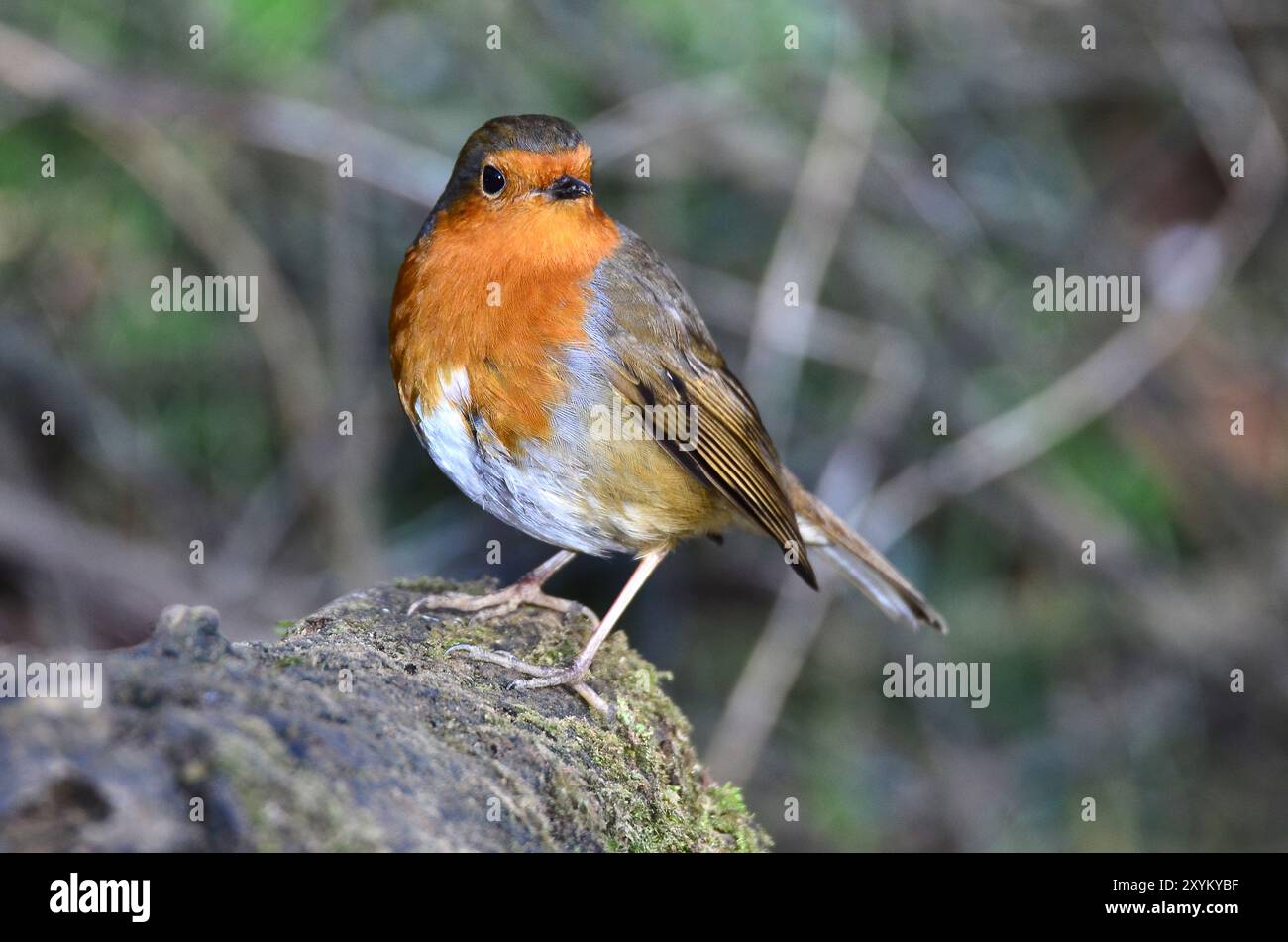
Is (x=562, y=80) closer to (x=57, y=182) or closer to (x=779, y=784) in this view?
(x=57, y=182)

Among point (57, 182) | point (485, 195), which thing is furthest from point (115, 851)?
point (57, 182)

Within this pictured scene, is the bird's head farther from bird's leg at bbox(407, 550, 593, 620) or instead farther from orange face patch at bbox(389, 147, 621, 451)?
bird's leg at bbox(407, 550, 593, 620)

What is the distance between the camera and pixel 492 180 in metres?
3.88

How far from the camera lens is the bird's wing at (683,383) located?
387cm

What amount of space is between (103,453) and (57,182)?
1230 mm

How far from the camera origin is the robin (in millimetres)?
3594

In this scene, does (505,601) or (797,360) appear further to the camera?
(797,360)

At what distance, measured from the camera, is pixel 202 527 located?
6.53m

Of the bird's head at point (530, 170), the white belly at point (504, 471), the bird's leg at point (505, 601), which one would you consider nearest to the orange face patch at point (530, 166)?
the bird's head at point (530, 170)

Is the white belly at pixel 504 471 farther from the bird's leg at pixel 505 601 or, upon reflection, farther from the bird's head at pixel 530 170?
the bird's head at pixel 530 170

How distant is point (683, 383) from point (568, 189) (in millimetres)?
689

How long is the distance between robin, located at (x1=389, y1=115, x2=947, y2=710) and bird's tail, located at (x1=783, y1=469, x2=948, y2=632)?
1.69 feet

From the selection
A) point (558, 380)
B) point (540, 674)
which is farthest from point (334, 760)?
point (558, 380)

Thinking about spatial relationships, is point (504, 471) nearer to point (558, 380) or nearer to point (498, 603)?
point (558, 380)
